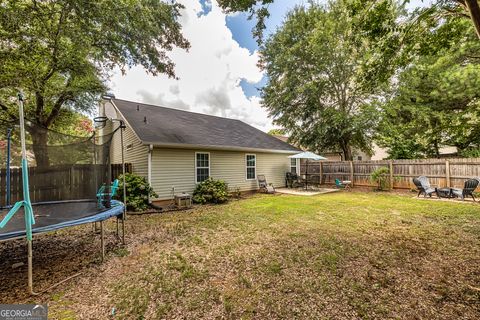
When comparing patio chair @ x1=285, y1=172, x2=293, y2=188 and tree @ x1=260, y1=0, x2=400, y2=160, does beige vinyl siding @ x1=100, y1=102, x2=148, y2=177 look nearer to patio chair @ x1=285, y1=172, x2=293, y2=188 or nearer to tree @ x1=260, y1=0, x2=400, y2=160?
patio chair @ x1=285, y1=172, x2=293, y2=188

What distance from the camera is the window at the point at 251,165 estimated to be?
11.2 metres

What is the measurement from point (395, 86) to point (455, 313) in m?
16.2

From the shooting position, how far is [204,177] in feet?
30.9

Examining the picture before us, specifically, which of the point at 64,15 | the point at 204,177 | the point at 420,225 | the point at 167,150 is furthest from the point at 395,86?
the point at 64,15

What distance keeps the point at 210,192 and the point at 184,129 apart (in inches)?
141

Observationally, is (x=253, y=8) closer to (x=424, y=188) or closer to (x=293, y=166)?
(x=424, y=188)

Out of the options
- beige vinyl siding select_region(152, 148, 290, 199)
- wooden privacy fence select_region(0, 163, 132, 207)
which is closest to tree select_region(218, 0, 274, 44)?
wooden privacy fence select_region(0, 163, 132, 207)

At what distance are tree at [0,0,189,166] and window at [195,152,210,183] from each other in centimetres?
363

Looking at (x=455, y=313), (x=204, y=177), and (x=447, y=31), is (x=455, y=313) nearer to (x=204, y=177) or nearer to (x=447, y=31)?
(x=447, y=31)

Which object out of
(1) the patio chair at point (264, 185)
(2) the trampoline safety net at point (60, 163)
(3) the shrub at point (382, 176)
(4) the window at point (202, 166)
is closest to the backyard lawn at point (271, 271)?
(2) the trampoline safety net at point (60, 163)

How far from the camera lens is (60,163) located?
4.18 m

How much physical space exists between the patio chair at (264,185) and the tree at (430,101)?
787 centimetres

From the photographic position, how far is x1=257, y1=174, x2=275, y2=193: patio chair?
431 inches

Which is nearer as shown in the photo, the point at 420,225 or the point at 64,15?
the point at 420,225
